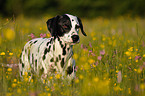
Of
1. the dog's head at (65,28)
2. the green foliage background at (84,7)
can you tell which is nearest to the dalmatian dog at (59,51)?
the dog's head at (65,28)

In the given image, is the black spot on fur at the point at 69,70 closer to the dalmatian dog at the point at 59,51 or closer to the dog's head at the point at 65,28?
the dalmatian dog at the point at 59,51

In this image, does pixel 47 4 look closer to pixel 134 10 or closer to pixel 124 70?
pixel 134 10

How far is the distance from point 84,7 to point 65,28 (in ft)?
72.6

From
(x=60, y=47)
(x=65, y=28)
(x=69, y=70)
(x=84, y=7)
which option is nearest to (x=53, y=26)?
(x=65, y=28)

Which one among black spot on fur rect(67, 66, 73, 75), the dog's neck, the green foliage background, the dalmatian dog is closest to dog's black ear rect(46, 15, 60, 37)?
the dalmatian dog

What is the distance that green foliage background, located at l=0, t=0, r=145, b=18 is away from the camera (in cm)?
2402

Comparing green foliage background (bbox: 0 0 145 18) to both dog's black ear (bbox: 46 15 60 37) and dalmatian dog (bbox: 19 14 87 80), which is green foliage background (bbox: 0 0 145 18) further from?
dalmatian dog (bbox: 19 14 87 80)

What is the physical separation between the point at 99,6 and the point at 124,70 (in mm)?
21821

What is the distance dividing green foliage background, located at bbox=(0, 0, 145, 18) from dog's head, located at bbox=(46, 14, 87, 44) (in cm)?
2020

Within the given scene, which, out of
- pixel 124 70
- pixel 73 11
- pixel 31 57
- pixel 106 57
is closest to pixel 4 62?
pixel 31 57

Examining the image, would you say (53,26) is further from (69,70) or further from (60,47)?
(69,70)

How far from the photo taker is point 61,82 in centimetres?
329

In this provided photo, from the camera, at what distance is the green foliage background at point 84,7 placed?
24016 mm

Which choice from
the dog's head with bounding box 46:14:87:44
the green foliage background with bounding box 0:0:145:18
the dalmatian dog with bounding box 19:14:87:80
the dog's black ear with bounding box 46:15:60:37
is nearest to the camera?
the dog's head with bounding box 46:14:87:44
